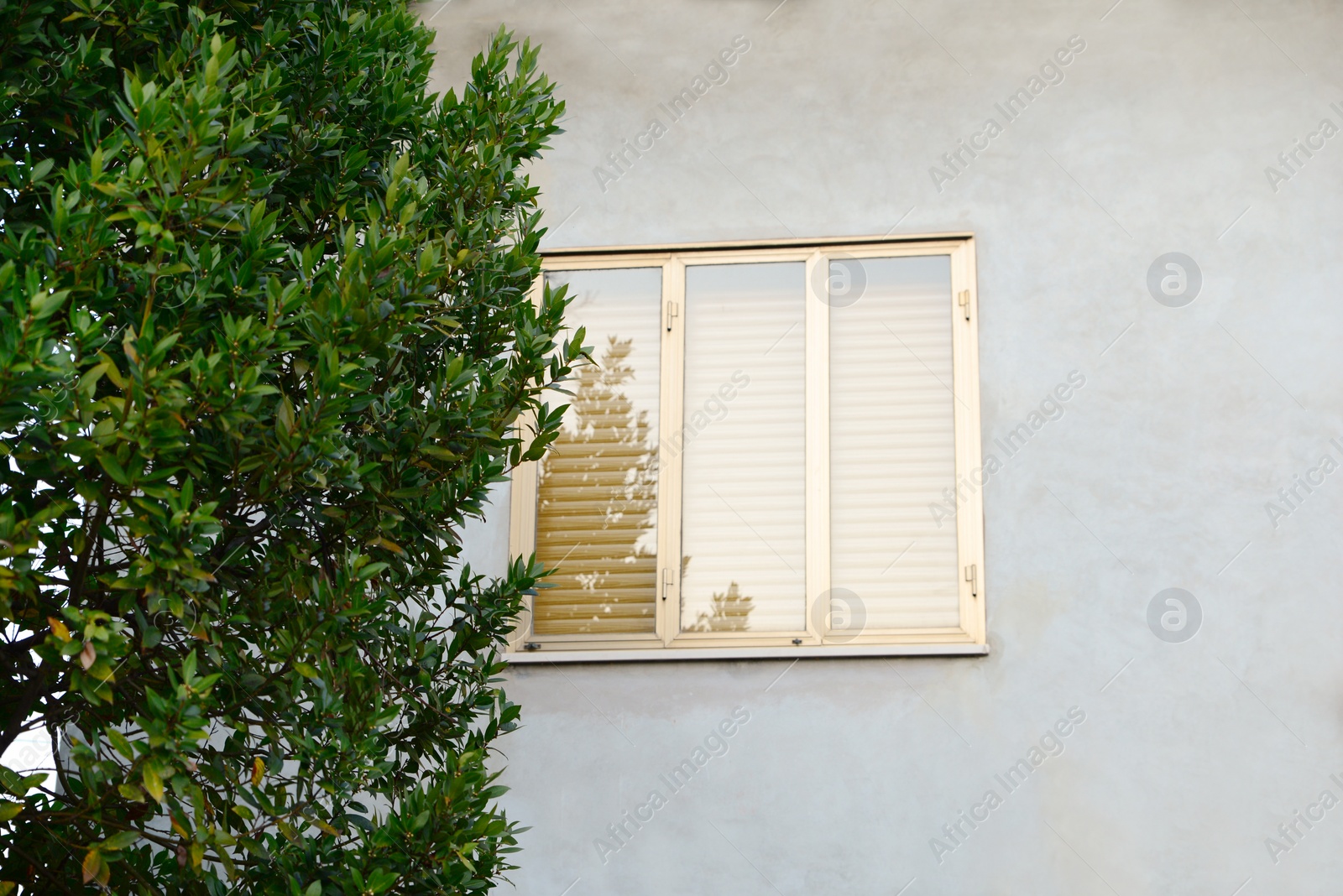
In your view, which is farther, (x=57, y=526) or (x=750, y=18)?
(x=750, y=18)

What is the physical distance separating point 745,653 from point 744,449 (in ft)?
4.12

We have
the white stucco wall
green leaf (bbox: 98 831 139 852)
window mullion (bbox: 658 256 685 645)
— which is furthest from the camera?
window mullion (bbox: 658 256 685 645)

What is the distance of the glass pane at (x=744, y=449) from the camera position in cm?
845

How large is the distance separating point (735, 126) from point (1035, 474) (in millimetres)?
2898

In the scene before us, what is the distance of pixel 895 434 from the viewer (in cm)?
862

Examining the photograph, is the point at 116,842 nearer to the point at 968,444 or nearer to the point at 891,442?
the point at 891,442

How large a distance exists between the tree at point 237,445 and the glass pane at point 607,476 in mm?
3213

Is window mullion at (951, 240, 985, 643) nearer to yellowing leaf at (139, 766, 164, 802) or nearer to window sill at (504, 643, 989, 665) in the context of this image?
window sill at (504, 643, 989, 665)

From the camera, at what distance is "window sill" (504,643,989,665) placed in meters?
8.05

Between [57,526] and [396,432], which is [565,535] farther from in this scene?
[57,526]

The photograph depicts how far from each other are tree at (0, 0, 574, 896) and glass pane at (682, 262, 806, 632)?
3273mm

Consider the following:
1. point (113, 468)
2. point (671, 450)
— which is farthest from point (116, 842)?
point (671, 450)

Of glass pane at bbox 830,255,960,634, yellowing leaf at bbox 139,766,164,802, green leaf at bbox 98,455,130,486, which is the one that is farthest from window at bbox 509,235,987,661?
green leaf at bbox 98,455,130,486

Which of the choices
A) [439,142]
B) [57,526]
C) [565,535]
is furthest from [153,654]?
[565,535]
